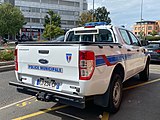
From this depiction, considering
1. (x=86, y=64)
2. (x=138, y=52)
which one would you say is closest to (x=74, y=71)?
(x=86, y=64)

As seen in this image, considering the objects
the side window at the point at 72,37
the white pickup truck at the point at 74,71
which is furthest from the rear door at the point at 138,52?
the side window at the point at 72,37

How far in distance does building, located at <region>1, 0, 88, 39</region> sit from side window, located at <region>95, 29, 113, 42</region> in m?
61.5

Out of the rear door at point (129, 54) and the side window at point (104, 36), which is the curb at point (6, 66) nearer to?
the side window at point (104, 36)

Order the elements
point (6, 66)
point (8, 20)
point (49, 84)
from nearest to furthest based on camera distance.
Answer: point (49, 84), point (6, 66), point (8, 20)

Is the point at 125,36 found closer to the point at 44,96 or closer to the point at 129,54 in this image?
the point at 129,54

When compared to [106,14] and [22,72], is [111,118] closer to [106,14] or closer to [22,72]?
[22,72]

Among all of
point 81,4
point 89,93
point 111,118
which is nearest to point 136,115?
point 111,118

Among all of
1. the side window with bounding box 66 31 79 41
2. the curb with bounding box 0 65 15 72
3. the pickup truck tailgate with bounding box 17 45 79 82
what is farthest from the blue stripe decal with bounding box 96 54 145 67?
the curb with bounding box 0 65 15 72

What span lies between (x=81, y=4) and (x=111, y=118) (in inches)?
3212

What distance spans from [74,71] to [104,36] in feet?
7.88

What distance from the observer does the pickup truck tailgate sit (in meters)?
3.99

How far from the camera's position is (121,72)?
544 cm

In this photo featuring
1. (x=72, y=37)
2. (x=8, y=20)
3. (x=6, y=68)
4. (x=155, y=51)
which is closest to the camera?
(x=72, y=37)

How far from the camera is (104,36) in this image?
20.0 feet
